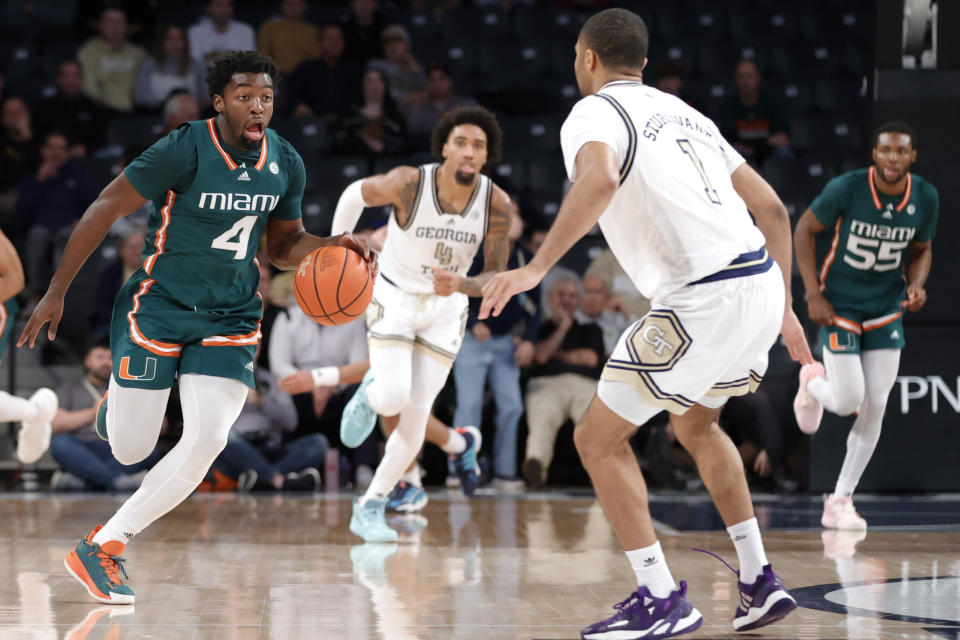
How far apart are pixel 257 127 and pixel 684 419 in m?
1.98

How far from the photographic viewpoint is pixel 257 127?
4754 mm

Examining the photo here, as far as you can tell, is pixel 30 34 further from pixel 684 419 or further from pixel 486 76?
pixel 684 419

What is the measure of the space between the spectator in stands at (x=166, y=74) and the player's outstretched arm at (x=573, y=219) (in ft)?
29.3

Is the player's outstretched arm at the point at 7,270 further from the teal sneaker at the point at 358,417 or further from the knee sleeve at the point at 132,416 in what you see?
the teal sneaker at the point at 358,417

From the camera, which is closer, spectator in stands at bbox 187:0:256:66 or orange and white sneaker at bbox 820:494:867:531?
orange and white sneaker at bbox 820:494:867:531

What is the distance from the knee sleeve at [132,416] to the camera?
4691 millimetres

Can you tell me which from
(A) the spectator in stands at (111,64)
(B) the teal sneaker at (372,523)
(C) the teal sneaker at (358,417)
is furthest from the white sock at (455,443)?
(A) the spectator in stands at (111,64)

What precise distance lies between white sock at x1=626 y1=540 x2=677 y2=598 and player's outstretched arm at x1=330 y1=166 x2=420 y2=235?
10.7ft

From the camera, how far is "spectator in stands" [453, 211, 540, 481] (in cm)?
937

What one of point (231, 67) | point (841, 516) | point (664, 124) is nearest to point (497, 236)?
point (231, 67)

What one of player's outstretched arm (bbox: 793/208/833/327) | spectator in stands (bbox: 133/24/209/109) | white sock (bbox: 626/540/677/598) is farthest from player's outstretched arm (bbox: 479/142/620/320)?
spectator in stands (bbox: 133/24/209/109)

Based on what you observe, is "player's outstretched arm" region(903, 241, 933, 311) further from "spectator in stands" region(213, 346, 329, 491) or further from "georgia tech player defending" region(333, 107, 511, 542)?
"spectator in stands" region(213, 346, 329, 491)

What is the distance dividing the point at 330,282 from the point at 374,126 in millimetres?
6645

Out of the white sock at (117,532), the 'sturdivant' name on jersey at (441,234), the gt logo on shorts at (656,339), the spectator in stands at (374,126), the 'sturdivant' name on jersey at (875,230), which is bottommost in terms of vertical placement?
the white sock at (117,532)
